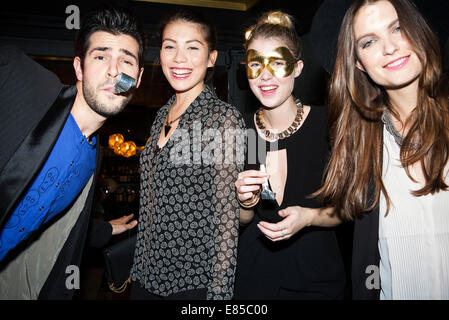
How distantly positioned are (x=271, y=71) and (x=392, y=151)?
2.53ft

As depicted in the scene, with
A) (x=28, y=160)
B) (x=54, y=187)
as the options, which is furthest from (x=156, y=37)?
(x=28, y=160)

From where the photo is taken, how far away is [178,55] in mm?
1650

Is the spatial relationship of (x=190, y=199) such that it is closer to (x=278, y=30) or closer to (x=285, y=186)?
(x=285, y=186)

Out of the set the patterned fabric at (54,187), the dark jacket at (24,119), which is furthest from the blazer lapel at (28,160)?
the patterned fabric at (54,187)

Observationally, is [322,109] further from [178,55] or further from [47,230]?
[47,230]

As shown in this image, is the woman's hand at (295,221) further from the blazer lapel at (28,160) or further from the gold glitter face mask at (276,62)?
the blazer lapel at (28,160)

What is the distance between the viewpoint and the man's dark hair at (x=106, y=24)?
5.87ft

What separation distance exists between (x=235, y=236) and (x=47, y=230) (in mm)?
1211

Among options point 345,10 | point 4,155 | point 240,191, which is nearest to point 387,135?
point 345,10

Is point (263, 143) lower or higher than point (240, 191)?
higher

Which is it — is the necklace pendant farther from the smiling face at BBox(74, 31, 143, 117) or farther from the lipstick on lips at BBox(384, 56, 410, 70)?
the lipstick on lips at BBox(384, 56, 410, 70)

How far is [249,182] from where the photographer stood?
1.37 metres

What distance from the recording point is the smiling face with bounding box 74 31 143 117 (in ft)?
5.66

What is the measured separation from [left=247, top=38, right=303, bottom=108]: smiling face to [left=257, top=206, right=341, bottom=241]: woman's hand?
624 millimetres
